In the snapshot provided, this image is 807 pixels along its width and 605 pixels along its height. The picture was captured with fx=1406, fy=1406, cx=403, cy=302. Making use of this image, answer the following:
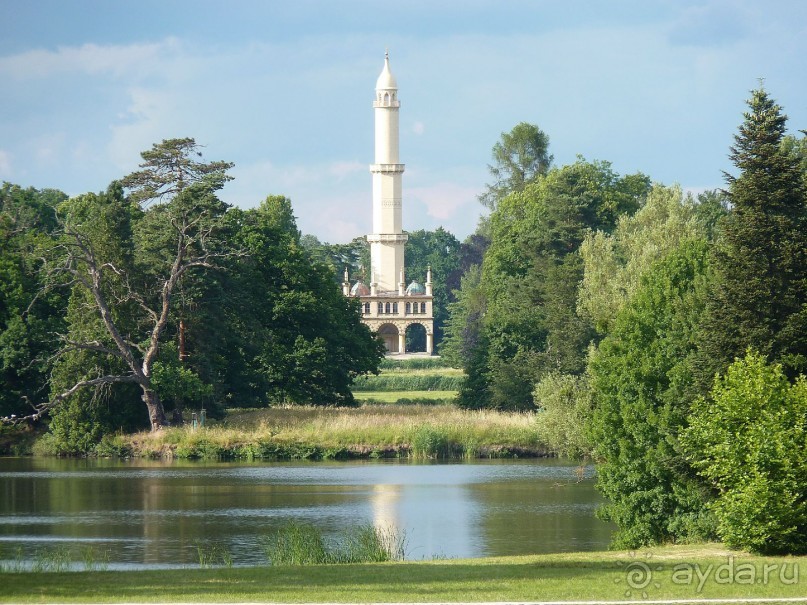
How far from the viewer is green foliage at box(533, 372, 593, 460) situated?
41.0 metres

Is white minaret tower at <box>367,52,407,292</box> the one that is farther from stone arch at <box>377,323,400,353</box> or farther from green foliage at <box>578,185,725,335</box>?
green foliage at <box>578,185,725,335</box>

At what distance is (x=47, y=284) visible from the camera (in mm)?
50250

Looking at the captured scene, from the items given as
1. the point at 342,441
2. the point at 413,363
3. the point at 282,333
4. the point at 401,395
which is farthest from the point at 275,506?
the point at 413,363

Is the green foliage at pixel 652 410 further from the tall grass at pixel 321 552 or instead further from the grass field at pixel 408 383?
the grass field at pixel 408 383

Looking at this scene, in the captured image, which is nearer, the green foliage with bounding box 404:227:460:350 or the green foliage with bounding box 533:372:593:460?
the green foliage with bounding box 533:372:593:460

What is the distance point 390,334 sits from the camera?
137 metres

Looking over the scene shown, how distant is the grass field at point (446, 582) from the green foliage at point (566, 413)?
20.3 metres

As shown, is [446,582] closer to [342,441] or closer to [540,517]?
[540,517]

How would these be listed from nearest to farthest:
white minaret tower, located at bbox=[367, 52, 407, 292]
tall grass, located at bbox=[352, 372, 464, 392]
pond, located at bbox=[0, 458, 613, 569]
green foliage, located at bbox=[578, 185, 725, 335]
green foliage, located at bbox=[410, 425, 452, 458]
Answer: pond, located at bbox=[0, 458, 613, 569] < green foliage, located at bbox=[410, 425, 452, 458] < green foliage, located at bbox=[578, 185, 725, 335] < tall grass, located at bbox=[352, 372, 464, 392] < white minaret tower, located at bbox=[367, 52, 407, 292]

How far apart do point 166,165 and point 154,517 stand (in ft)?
125

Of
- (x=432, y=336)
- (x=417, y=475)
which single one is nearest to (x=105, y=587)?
(x=417, y=475)

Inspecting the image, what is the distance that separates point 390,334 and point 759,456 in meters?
116

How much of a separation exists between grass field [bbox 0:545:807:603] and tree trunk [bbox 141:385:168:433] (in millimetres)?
31897

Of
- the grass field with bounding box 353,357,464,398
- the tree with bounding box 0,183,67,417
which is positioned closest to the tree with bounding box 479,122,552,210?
the grass field with bounding box 353,357,464,398
